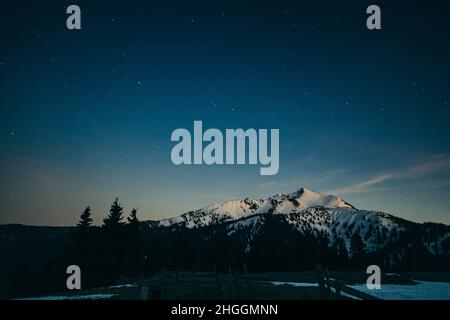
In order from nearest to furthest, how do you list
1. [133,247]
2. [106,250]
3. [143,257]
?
[106,250] < [133,247] < [143,257]

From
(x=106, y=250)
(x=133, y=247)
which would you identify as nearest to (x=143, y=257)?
(x=133, y=247)

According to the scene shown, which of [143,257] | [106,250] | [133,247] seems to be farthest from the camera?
[143,257]

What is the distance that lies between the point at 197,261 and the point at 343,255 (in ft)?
98.9

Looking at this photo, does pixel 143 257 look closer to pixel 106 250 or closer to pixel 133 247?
pixel 133 247

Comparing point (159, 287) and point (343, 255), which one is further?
point (343, 255)

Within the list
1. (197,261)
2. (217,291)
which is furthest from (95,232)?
(217,291)

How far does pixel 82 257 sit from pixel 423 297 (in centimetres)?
4510

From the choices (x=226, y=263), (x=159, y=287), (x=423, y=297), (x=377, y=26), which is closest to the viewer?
(x=159, y=287)

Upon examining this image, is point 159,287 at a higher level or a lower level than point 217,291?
higher

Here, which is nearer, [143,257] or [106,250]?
[106,250]

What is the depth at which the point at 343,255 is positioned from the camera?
78.3 m
